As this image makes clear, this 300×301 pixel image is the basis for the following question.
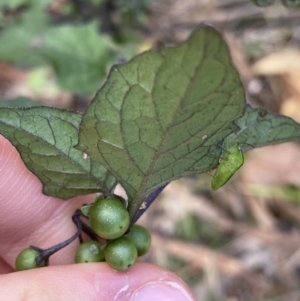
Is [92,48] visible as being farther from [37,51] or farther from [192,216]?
[192,216]

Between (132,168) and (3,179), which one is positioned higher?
(132,168)

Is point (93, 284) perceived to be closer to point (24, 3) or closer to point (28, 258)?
point (28, 258)

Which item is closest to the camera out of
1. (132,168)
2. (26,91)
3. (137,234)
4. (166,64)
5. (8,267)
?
(166,64)

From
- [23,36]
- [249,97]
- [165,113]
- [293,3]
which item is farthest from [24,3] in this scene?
[165,113]

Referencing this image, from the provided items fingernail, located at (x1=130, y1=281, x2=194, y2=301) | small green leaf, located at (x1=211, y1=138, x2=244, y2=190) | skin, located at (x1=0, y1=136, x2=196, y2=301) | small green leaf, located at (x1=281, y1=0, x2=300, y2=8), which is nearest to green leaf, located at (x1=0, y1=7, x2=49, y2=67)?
skin, located at (x1=0, y1=136, x2=196, y2=301)

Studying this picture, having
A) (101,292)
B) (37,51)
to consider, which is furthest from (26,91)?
(101,292)

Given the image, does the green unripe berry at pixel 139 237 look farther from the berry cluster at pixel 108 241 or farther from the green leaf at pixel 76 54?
the green leaf at pixel 76 54
